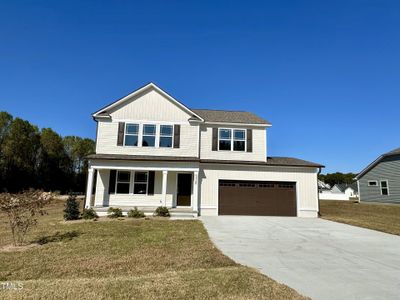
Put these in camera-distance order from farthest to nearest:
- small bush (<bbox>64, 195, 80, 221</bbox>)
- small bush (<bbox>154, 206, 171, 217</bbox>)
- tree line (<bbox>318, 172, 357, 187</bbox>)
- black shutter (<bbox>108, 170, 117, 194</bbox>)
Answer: tree line (<bbox>318, 172, 357, 187</bbox>)
black shutter (<bbox>108, 170, 117, 194</bbox>)
small bush (<bbox>154, 206, 171, 217</bbox>)
small bush (<bbox>64, 195, 80, 221</bbox>)

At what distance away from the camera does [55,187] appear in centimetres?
4506

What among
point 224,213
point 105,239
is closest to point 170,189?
point 224,213

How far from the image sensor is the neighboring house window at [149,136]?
664 inches

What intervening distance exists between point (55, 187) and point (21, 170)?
7.03 meters

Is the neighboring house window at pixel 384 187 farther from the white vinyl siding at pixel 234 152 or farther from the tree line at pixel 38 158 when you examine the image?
the tree line at pixel 38 158

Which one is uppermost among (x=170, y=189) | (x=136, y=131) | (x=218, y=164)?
(x=136, y=131)

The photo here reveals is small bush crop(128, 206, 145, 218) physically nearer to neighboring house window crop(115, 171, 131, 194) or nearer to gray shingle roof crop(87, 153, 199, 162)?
neighboring house window crop(115, 171, 131, 194)

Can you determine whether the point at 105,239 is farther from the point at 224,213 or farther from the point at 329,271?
the point at 224,213

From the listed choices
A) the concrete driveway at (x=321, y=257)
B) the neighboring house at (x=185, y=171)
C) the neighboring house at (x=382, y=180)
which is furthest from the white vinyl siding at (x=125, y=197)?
the neighboring house at (x=382, y=180)

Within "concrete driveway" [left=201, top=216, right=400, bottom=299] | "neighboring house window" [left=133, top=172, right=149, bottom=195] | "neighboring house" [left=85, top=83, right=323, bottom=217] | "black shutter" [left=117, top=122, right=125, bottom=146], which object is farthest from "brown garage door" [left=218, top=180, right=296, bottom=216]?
"black shutter" [left=117, top=122, right=125, bottom=146]

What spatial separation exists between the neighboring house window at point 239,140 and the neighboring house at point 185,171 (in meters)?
0.22

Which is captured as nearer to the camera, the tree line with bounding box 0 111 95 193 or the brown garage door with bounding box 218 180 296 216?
the brown garage door with bounding box 218 180 296 216

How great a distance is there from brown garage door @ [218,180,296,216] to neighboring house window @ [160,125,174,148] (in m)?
4.15

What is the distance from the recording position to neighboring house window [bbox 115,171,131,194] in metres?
16.2
